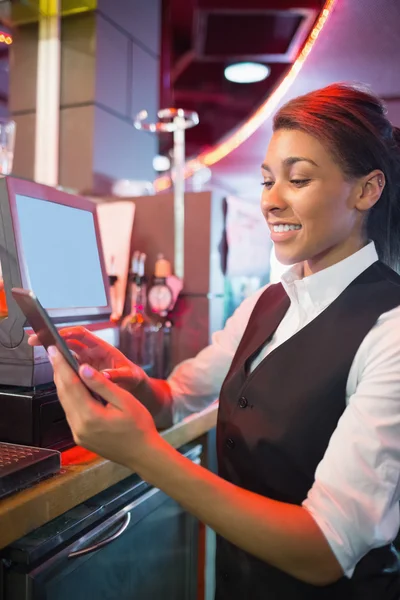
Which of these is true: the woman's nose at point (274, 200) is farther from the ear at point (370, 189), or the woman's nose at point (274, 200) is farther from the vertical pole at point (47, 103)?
the vertical pole at point (47, 103)

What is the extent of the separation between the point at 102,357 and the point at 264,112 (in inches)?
73.7

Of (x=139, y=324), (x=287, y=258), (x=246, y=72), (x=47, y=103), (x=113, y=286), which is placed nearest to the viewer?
(x=287, y=258)

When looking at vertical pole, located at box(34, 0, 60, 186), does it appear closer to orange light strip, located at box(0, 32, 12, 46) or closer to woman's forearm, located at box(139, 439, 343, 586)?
orange light strip, located at box(0, 32, 12, 46)

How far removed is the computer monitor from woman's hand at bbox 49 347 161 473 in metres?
0.33

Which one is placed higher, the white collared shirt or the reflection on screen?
the reflection on screen

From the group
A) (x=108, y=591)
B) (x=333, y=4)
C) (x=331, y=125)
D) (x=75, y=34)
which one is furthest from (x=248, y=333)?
(x=75, y=34)

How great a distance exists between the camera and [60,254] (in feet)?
3.76

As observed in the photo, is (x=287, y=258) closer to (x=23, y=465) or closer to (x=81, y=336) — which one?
(x=81, y=336)

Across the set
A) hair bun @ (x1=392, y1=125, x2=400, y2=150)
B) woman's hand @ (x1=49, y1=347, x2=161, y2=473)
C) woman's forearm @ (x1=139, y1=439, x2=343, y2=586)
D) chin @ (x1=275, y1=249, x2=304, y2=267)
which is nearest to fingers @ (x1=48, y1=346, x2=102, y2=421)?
woman's hand @ (x1=49, y1=347, x2=161, y2=473)

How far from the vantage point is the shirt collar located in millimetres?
915

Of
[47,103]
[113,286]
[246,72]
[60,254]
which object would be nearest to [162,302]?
[113,286]

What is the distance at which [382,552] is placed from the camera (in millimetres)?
869

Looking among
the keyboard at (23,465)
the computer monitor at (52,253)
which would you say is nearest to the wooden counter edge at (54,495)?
the keyboard at (23,465)

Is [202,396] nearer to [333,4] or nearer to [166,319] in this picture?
[166,319]
